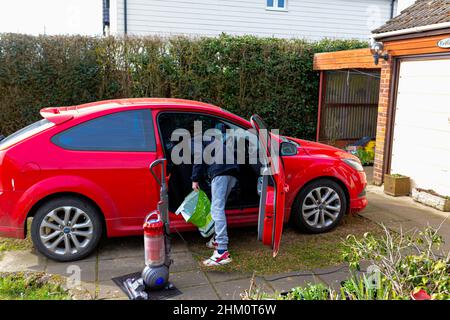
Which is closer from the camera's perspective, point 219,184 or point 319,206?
point 219,184

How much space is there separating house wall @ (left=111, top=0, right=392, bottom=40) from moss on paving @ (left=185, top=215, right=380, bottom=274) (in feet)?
29.8

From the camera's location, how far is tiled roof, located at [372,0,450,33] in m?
6.59

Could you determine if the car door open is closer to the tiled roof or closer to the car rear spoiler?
the car rear spoiler

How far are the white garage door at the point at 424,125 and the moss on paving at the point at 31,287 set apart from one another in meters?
5.77

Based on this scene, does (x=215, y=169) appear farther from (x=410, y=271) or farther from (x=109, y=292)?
(x=410, y=271)

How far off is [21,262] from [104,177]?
50.0 inches

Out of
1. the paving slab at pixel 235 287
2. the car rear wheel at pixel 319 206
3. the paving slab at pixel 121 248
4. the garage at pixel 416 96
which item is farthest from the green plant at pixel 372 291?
the garage at pixel 416 96

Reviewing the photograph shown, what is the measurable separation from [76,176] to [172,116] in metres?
1.28

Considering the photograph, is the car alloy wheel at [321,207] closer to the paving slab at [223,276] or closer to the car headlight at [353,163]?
the car headlight at [353,163]

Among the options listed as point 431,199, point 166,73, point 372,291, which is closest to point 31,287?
point 372,291

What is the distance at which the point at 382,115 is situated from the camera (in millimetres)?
7871

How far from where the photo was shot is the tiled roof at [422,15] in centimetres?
659

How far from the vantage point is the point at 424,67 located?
702 cm

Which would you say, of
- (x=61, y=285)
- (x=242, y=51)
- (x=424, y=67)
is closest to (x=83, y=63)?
(x=242, y=51)
